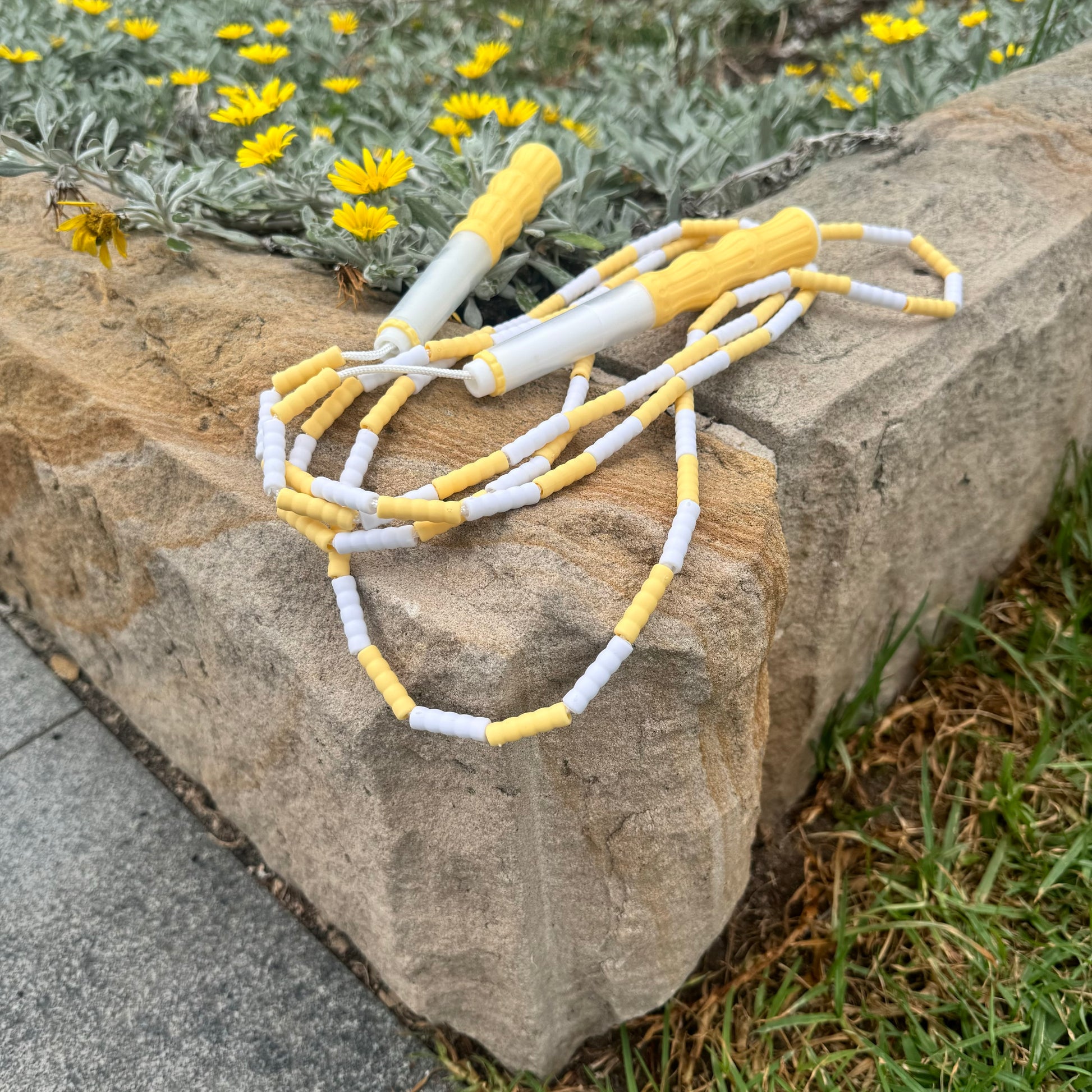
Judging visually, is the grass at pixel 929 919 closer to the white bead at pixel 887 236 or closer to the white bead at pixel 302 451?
the white bead at pixel 887 236

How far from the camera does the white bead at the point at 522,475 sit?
1.14 m

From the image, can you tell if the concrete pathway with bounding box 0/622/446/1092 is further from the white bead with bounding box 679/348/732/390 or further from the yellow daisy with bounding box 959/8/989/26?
the yellow daisy with bounding box 959/8/989/26

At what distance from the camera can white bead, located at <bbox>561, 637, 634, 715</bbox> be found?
102 centimetres

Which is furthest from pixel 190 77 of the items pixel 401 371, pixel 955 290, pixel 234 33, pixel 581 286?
pixel 955 290

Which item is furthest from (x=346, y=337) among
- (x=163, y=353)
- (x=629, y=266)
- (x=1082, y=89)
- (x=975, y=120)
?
(x=1082, y=89)

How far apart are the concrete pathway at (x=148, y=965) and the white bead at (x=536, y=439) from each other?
2.78 feet

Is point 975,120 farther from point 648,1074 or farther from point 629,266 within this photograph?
point 648,1074

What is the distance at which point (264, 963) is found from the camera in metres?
1.46

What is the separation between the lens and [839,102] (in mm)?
2162

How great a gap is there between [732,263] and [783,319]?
0.35 ft

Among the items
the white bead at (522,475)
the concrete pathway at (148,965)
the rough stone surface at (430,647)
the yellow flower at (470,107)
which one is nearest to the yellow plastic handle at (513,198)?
the rough stone surface at (430,647)

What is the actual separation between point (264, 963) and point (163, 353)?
2.98 feet

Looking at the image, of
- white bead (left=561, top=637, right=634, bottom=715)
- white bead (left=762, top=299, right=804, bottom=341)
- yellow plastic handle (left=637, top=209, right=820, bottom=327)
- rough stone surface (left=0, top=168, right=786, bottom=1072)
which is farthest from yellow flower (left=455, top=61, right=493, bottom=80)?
white bead (left=561, top=637, right=634, bottom=715)

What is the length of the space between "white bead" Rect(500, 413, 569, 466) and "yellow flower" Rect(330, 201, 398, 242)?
0.47 m
